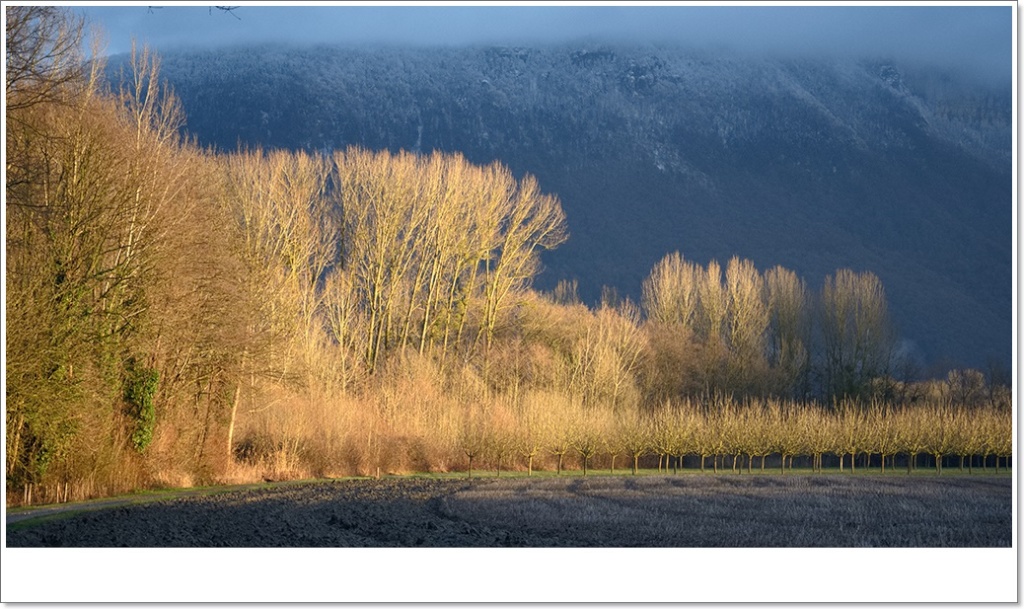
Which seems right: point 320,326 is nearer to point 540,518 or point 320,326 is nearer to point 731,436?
point 731,436

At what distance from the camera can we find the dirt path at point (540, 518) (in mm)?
16422

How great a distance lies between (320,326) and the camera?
46.7 meters

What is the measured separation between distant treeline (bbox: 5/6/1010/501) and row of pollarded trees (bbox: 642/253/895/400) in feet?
0.68

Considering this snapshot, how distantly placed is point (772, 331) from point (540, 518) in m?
54.6

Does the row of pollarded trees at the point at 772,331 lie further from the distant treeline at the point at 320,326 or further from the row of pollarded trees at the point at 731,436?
the row of pollarded trees at the point at 731,436

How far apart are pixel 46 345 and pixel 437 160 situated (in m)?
32.9

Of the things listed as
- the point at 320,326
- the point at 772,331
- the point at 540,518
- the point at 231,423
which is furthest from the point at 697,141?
the point at 540,518

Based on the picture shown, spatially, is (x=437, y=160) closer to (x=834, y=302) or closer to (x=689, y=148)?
(x=834, y=302)

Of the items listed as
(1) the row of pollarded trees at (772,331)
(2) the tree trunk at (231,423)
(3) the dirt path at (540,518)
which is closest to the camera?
(3) the dirt path at (540,518)

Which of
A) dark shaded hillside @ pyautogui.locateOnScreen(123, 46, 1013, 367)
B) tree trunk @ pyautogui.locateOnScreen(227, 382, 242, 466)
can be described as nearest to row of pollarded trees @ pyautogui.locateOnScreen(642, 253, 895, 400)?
dark shaded hillside @ pyautogui.locateOnScreen(123, 46, 1013, 367)

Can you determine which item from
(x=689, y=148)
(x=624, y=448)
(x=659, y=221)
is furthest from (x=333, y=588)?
(x=659, y=221)

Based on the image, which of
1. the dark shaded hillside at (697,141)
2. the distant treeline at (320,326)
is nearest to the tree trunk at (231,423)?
the distant treeline at (320,326)

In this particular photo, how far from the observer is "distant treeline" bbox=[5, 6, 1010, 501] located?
22.0m

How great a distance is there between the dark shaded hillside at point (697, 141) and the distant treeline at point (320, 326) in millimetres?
6083
